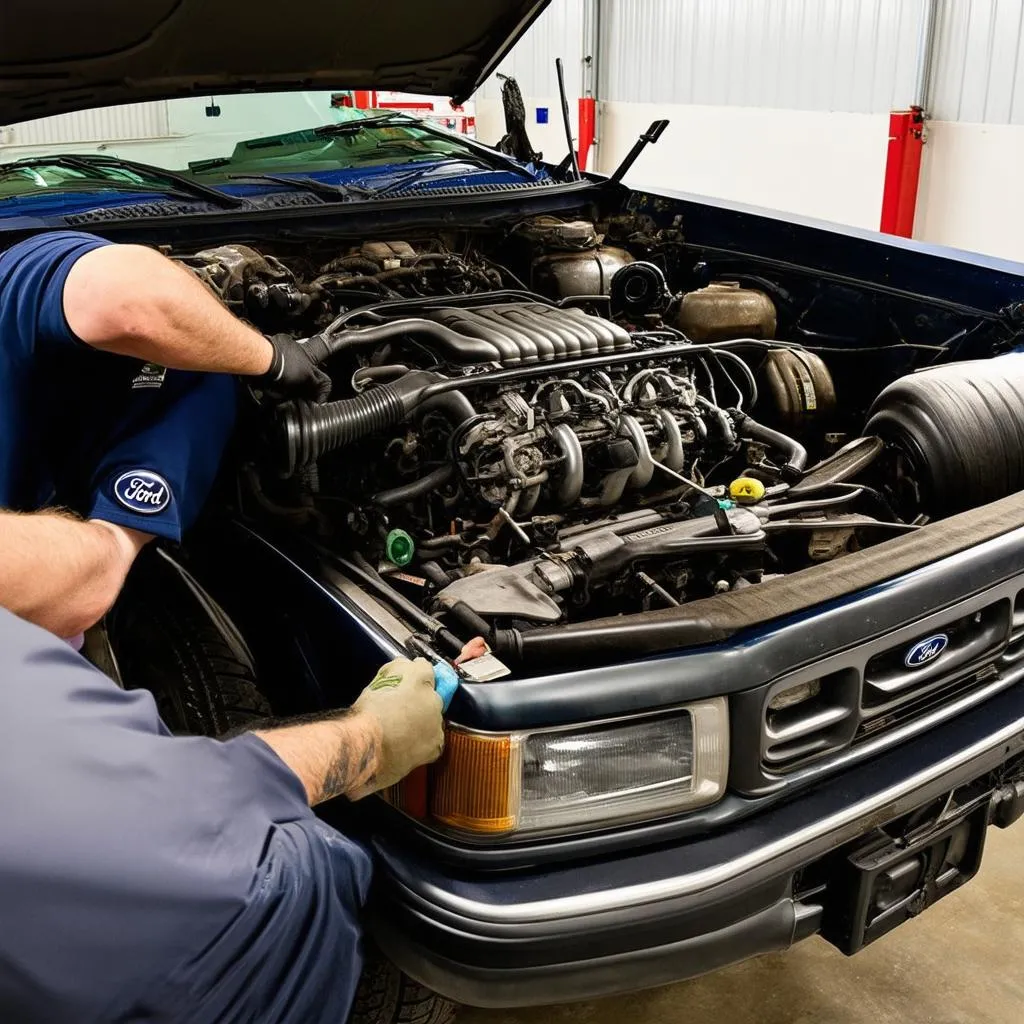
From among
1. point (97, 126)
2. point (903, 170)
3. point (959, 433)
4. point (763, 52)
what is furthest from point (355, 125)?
point (763, 52)

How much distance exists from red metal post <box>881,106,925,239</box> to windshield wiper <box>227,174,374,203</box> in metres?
4.42

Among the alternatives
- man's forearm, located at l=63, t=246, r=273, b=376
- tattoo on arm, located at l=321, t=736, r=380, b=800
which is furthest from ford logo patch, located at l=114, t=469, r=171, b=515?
tattoo on arm, located at l=321, t=736, r=380, b=800

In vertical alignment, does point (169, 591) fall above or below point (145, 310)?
below

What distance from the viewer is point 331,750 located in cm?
132

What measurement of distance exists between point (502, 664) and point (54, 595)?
23.3 inches

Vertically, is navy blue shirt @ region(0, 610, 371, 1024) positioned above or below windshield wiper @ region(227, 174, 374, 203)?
below

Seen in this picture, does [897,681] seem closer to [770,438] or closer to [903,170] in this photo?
[770,438]

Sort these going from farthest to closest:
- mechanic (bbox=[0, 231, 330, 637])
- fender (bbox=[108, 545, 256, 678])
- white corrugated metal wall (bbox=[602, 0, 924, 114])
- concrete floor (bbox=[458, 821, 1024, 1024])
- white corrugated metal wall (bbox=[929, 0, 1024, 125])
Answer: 1. white corrugated metal wall (bbox=[602, 0, 924, 114])
2. white corrugated metal wall (bbox=[929, 0, 1024, 125])
3. concrete floor (bbox=[458, 821, 1024, 1024])
4. fender (bbox=[108, 545, 256, 678])
5. mechanic (bbox=[0, 231, 330, 637])

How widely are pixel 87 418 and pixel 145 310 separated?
0.98 feet

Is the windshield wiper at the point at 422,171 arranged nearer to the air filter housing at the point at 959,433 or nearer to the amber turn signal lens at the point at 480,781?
the air filter housing at the point at 959,433

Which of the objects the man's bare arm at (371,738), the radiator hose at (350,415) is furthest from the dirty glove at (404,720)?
the radiator hose at (350,415)

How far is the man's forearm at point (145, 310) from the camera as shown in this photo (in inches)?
60.1

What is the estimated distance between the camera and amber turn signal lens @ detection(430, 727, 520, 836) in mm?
1390

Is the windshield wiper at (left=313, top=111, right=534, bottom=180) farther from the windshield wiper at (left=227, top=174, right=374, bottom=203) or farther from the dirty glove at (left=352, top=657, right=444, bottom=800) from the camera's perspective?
the dirty glove at (left=352, top=657, right=444, bottom=800)
